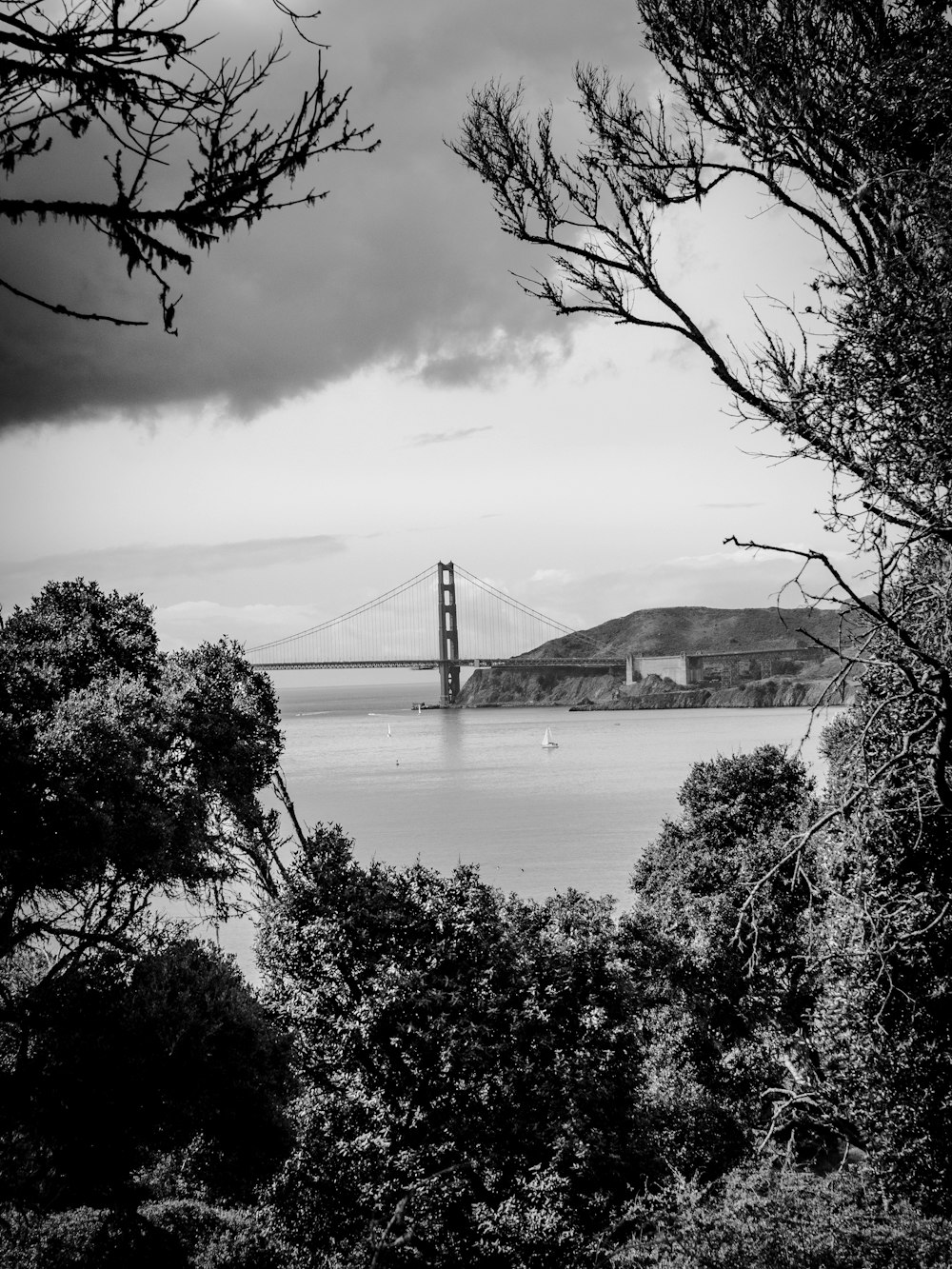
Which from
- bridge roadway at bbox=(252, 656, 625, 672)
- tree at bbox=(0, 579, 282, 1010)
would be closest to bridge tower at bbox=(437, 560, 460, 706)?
bridge roadway at bbox=(252, 656, 625, 672)

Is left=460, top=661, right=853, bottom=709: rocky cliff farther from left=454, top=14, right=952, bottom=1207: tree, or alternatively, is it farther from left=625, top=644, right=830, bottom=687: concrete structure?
left=454, top=14, right=952, bottom=1207: tree

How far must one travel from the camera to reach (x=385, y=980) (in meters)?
8.35

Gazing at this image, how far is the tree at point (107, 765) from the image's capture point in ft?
27.3

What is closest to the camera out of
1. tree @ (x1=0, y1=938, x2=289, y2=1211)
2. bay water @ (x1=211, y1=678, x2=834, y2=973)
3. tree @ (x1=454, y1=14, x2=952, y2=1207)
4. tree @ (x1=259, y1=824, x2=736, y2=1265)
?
tree @ (x1=454, y1=14, x2=952, y2=1207)

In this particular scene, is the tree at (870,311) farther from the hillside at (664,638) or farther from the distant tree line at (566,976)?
the hillside at (664,638)

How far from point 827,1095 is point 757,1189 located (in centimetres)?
182

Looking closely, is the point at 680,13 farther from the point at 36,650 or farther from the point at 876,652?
the point at 36,650

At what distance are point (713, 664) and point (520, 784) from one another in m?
73.4

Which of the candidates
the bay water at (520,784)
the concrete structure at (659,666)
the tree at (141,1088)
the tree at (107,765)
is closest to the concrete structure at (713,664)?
the concrete structure at (659,666)

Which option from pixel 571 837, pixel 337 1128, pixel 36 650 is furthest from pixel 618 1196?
pixel 571 837

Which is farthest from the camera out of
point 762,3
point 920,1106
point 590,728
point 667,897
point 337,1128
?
point 590,728

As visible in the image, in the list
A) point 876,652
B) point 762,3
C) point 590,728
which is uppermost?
point 762,3

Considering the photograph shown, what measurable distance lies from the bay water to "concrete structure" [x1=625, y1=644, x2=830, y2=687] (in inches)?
216

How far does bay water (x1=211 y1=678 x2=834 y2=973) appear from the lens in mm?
29859
